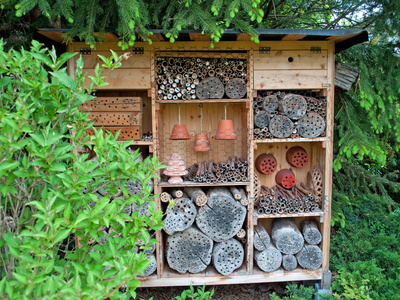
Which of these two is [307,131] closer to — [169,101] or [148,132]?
[169,101]

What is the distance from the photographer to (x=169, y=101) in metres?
3.02

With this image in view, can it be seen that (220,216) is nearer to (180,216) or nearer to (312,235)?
(180,216)

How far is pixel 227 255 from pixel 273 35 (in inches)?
93.6

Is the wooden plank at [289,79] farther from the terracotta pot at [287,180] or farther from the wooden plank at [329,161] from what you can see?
the terracotta pot at [287,180]

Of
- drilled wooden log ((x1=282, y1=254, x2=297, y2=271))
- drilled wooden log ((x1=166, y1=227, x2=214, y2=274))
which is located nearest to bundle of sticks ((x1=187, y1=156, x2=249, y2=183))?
drilled wooden log ((x1=166, y1=227, x2=214, y2=274))

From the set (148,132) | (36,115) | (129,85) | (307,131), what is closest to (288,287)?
(307,131)

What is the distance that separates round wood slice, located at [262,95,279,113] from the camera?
310 centimetres

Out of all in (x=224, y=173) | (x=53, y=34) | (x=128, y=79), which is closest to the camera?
(x=53, y=34)

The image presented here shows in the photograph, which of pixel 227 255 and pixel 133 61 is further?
pixel 227 255

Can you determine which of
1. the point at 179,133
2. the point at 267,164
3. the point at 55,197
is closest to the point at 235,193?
the point at 267,164

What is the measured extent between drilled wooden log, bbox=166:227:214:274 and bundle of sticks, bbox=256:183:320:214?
28.2 inches

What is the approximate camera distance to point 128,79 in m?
2.95

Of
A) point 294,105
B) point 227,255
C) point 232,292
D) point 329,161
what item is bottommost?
point 232,292

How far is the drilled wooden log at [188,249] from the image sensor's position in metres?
3.14
